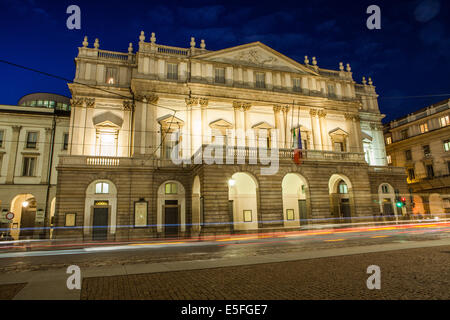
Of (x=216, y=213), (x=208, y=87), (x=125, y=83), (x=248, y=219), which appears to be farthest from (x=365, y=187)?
(x=125, y=83)

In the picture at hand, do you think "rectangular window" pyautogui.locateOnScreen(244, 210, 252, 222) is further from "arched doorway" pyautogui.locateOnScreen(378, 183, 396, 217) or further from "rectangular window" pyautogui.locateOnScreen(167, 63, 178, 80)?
"arched doorway" pyautogui.locateOnScreen(378, 183, 396, 217)

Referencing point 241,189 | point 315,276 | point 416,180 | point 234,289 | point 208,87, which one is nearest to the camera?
point 234,289

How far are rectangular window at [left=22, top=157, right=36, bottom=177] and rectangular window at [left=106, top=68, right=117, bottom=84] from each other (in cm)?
1425

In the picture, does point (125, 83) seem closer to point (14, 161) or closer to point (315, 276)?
point (14, 161)

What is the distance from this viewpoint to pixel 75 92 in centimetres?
2975

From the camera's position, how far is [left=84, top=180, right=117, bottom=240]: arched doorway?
27031 mm

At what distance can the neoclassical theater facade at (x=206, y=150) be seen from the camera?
25.4 m

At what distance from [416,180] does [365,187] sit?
998 inches

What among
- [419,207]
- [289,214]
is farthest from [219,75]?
[419,207]

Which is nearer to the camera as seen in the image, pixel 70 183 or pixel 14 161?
pixel 70 183

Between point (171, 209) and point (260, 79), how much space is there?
1767cm

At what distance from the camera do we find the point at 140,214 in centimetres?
2777

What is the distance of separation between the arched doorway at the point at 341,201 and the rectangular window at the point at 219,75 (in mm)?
15882

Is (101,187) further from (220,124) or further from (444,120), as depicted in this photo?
(444,120)
